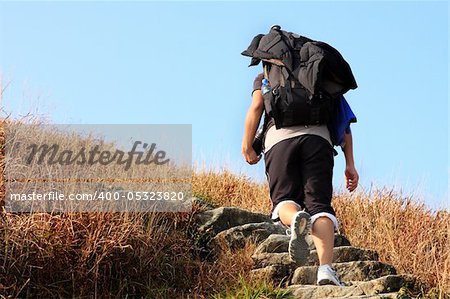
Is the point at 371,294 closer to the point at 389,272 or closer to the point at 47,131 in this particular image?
the point at 389,272

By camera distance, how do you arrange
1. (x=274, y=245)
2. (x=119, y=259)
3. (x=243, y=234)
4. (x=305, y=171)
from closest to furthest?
1. (x=305, y=171)
2. (x=119, y=259)
3. (x=274, y=245)
4. (x=243, y=234)

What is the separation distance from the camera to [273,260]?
6207mm

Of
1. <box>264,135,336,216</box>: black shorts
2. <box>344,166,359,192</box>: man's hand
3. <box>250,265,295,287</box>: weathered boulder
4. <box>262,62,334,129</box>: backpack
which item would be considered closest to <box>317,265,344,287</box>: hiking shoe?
<box>264,135,336,216</box>: black shorts

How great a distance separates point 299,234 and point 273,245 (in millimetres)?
1821

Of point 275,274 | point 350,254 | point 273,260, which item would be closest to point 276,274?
point 275,274

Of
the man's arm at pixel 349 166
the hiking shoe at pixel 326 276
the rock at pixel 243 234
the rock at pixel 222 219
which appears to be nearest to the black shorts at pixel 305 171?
the man's arm at pixel 349 166

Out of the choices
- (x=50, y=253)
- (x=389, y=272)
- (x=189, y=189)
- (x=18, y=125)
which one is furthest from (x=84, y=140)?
(x=389, y=272)

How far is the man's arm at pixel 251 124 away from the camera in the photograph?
196 inches

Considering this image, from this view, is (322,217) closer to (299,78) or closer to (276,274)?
(299,78)

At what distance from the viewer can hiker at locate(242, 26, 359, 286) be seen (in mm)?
4832

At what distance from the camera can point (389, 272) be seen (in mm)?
6223

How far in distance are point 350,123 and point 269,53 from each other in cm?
77

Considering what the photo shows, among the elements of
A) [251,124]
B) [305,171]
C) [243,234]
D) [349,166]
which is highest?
[251,124]

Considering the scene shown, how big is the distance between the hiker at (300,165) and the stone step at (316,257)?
1.15 meters
